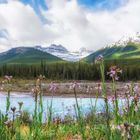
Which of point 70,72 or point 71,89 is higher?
point 70,72

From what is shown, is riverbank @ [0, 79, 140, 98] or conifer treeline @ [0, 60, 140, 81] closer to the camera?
riverbank @ [0, 79, 140, 98]

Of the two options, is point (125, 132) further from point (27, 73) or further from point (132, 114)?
point (27, 73)

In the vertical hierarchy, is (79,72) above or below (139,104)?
above

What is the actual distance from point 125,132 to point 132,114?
142cm

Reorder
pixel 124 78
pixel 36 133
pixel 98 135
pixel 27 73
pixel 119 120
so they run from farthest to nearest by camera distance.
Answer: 1. pixel 27 73
2. pixel 124 78
3. pixel 98 135
4. pixel 36 133
5. pixel 119 120

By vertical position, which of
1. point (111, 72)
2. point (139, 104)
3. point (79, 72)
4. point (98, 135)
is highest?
point (79, 72)

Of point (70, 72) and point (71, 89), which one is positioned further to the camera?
point (70, 72)

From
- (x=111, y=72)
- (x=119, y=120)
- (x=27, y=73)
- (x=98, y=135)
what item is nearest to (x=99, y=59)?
(x=111, y=72)

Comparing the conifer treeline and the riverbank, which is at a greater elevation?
the conifer treeline

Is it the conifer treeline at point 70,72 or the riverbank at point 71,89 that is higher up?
the conifer treeline at point 70,72

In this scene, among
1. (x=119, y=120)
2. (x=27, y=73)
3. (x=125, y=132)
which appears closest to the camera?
(x=125, y=132)

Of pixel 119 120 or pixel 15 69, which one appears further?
pixel 15 69

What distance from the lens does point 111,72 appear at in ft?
15.1

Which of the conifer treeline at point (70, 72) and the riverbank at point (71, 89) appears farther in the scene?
the conifer treeline at point (70, 72)
